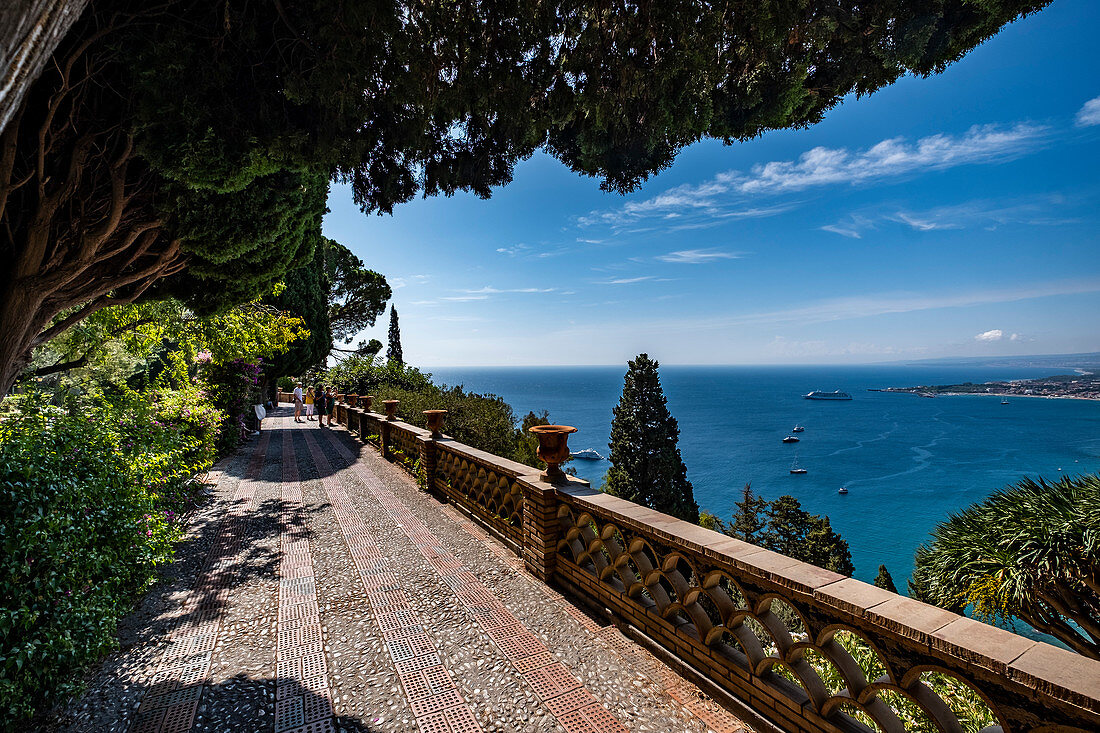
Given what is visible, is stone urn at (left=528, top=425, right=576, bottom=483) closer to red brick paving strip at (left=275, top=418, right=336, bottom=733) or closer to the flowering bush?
red brick paving strip at (left=275, top=418, right=336, bottom=733)

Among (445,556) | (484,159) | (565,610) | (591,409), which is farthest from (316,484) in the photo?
(591,409)

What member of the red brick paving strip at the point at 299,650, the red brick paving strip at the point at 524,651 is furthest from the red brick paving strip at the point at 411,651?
the red brick paving strip at the point at 299,650

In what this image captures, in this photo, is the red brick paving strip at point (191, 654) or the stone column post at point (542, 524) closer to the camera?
the red brick paving strip at point (191, 654)

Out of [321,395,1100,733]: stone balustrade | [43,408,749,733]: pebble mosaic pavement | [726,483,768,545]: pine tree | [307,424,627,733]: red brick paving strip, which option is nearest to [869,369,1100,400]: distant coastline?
[726,483,768,545]: pine tree

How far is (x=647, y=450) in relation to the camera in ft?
58.7

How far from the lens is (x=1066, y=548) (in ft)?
15.7

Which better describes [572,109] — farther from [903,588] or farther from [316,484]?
Answer: [903,588]

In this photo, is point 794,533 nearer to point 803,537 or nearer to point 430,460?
point 803,537

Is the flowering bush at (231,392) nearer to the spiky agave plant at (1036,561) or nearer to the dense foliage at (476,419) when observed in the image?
the dense foliage at (476,419)

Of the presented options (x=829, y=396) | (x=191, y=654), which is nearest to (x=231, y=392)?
(x=191, y=654)

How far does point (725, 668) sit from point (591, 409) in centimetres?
10921

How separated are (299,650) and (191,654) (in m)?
0.69

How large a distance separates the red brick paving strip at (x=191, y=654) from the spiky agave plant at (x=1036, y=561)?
7.75m

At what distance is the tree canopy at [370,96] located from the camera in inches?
100
